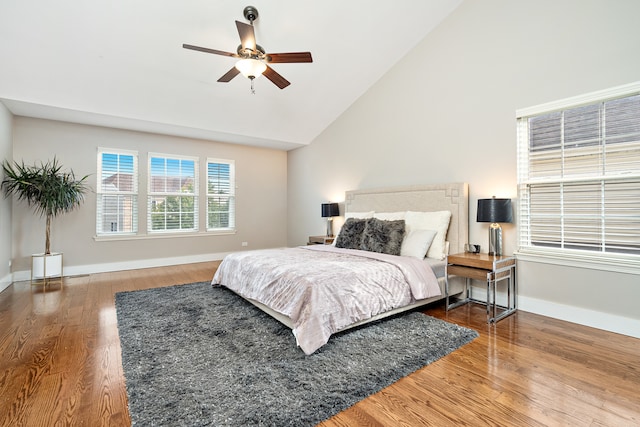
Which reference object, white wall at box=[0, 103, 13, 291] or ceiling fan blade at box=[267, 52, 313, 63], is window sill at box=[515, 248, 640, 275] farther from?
white wall at box=[0, 103, 13, 291]

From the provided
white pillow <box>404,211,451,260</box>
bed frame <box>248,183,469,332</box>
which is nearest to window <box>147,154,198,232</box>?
bed frame <box>248,183,469,332</box>

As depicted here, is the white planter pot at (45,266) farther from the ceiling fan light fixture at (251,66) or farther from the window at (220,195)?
the ceiling fan light fixture at (251,66)

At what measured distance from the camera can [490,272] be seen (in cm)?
308

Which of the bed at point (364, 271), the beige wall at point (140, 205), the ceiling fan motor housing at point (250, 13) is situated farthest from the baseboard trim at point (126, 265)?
the ceiling fan motor housing at point (250, 13)

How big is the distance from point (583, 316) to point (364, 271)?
2213 millimetres

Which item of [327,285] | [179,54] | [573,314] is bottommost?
[573,314]

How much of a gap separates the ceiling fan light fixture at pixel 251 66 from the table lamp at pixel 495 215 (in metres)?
2.83

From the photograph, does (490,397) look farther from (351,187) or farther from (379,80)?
(379,80)

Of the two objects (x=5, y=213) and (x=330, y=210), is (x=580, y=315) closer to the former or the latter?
(x=330, y=210)

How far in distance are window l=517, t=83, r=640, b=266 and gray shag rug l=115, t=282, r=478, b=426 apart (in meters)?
1.49

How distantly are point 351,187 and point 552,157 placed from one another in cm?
308

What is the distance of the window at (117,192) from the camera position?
544 cm

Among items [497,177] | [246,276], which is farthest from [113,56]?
[497,177]

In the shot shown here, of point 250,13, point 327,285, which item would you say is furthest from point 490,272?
point 250,13
